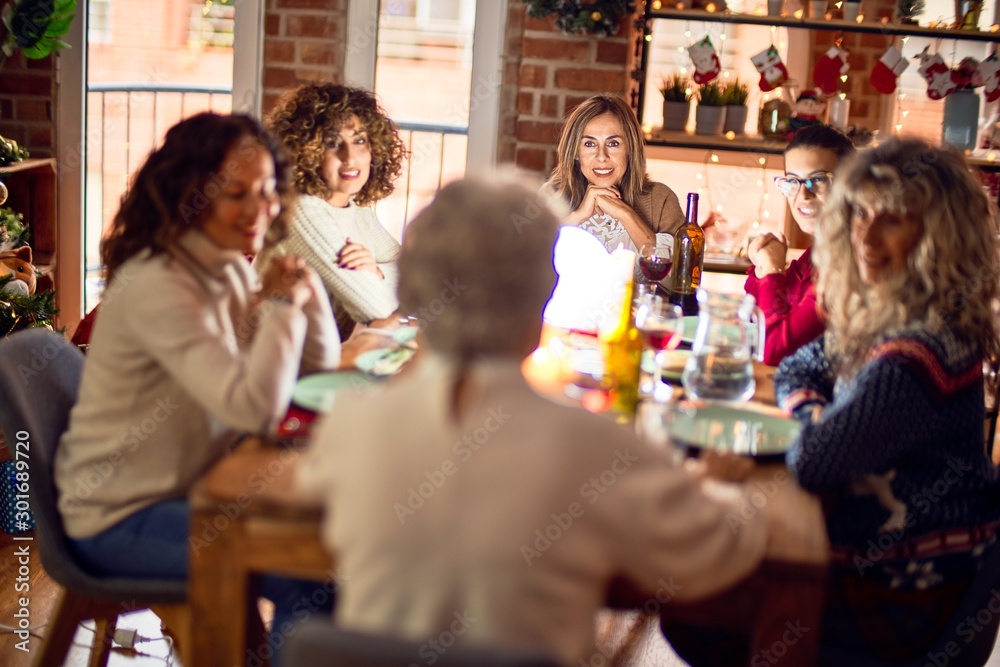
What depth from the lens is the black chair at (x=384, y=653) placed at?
2.89 ft

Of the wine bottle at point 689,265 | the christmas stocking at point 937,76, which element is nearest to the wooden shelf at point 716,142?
the christmas stocking at point 937,76

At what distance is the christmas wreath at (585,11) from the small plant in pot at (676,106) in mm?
308

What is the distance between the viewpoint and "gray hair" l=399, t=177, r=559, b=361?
3.49 ft

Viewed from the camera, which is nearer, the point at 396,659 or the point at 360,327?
the point at 396,659

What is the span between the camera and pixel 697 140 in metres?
3.50

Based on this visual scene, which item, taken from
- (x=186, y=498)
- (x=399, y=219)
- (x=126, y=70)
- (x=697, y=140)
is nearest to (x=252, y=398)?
(x=186, y=498)

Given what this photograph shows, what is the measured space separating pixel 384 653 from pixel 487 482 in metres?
0.20

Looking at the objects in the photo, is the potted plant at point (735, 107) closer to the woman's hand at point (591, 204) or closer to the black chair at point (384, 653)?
the woman's hand at point (591, 204)

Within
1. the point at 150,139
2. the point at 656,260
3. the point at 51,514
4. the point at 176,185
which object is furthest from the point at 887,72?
the point at 150,139

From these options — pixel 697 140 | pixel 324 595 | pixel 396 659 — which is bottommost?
pixel 324 595

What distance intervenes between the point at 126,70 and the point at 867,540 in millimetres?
4074

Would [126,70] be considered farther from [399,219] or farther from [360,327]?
[360,327]

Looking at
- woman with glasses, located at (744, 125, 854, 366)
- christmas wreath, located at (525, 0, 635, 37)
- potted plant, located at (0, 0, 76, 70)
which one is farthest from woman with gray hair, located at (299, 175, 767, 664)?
christmas wreath, located at (525, 0, 635, 37)

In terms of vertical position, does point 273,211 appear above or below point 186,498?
above
